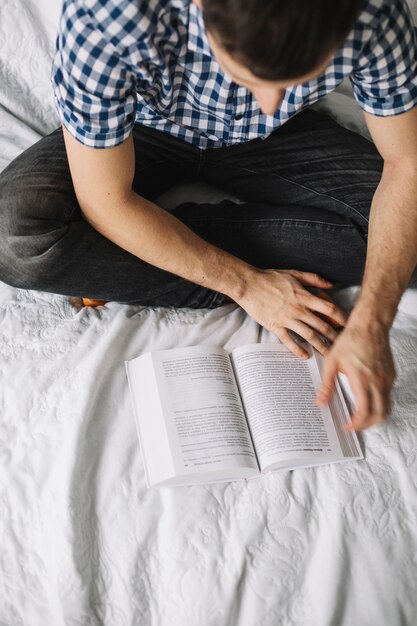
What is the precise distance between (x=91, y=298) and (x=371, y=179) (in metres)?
0.50

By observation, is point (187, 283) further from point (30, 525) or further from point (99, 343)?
point (30, 525)

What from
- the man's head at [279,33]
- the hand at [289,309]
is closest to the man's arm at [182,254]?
the hand at [289,309]

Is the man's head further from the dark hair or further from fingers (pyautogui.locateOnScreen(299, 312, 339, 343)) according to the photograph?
fingers (pyautogui.locateOnScreen(299, 312, 339, 343))

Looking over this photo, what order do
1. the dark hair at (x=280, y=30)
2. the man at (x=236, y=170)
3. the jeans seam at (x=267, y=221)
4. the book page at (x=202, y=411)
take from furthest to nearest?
the jeans seam at (x=267, y=221) < the book page at (x=202, y=411) < the man at (x=236, y=170) < the dark hair at (x=280, y=30)

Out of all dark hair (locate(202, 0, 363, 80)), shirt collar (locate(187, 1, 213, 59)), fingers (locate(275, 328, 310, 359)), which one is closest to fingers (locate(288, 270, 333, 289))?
fingers (locate(275, 328, 310, 359))

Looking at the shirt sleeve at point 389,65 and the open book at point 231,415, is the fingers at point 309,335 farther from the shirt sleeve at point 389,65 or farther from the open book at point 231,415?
the shirt sleeve at point 389,65

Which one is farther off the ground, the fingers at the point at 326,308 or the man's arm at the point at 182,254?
the man's arm at the point at 182,254

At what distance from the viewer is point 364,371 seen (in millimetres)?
847

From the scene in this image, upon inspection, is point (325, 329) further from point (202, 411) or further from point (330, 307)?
point (202, 411)

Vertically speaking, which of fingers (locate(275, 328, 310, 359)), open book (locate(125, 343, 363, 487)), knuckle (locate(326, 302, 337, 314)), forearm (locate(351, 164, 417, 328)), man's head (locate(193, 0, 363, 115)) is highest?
man's head (locate(193, 0, 363, 115))

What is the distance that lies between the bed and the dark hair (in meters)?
0.52

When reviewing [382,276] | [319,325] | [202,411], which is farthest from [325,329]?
[202,411]

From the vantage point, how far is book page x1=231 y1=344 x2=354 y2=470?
0.92m

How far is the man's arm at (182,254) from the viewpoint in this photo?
0.93m
